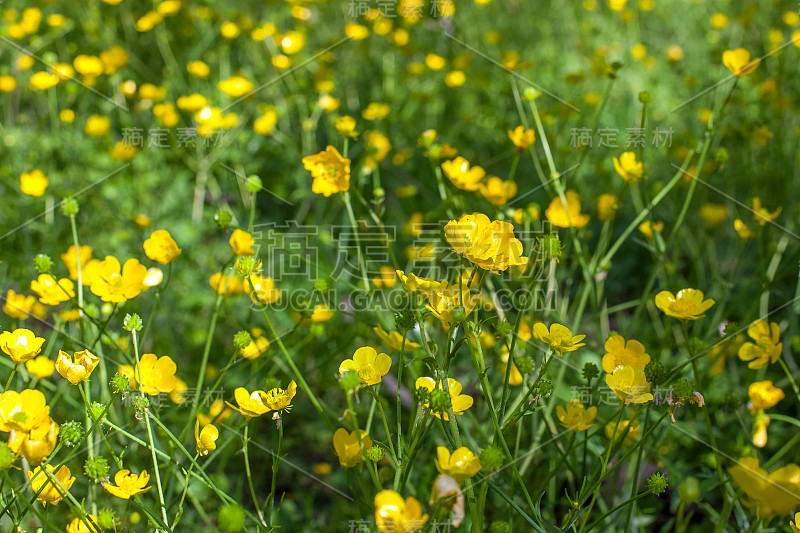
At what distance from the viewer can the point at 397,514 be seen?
34.1 inches

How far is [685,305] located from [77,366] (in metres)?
1.14

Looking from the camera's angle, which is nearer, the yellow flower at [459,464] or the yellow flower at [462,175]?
the yellow flower at [459,464]

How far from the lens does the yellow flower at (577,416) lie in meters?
1.16

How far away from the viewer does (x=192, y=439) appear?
5.64ft

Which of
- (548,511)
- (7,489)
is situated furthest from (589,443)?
(7,489)

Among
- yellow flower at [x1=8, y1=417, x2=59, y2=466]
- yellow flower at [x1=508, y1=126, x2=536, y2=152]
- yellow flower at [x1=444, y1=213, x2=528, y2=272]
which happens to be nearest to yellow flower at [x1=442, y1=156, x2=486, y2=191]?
yellow flower at [x1=508, y1=126, x2=536, y2=152]

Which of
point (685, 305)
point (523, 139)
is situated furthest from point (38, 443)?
point (523, 139)

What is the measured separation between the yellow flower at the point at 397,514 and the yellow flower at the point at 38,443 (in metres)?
0.52

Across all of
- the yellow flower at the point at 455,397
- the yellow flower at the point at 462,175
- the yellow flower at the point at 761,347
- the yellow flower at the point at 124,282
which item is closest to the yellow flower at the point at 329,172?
the yellow flower at the point at 462,175

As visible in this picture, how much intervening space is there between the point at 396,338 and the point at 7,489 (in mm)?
1074

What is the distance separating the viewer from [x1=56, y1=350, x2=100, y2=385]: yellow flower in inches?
A: 41.1

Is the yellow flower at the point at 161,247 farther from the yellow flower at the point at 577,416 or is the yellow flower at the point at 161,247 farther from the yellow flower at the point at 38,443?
the yellow flower at the point at 577,416

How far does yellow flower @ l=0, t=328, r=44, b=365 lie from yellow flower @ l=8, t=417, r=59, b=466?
155 millimetres

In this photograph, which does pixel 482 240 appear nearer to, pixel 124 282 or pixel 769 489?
pixel 769 489
